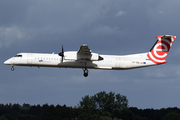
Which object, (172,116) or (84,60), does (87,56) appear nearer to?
(84,60)

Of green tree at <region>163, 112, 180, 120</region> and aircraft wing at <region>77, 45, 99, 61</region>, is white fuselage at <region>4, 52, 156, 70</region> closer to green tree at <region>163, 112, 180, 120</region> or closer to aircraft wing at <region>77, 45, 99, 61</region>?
aircraft wing at <region>77, 45, 99, 61</region>

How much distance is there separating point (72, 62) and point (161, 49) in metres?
11.1

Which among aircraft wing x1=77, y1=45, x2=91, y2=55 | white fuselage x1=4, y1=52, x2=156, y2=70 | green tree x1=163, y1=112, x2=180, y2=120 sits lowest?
green tree x1=163, y1=112, x2=180, y2=120

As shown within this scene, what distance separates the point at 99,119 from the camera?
253ft

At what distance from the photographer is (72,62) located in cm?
3209

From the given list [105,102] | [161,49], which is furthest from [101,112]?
[161,49]

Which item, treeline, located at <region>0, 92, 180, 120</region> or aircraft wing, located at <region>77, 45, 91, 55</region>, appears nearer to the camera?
aircraft wing, located at <region>77, 45, 91, 55</region>

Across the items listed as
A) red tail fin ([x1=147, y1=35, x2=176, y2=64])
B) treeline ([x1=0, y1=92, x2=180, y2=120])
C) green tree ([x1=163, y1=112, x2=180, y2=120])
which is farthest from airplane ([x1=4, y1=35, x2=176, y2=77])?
green tree ([x1=163, y1=112, x2=180, y2=120])

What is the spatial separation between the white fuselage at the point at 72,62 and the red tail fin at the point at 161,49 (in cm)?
119

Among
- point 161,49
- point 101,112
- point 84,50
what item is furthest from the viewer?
point 101,112

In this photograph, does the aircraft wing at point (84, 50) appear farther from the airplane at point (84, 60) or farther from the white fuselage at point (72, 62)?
the white fuselage at point (72, 62)

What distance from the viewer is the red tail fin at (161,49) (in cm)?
3362

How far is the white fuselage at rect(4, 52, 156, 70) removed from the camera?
105 feet

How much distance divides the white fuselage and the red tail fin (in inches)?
46.7
